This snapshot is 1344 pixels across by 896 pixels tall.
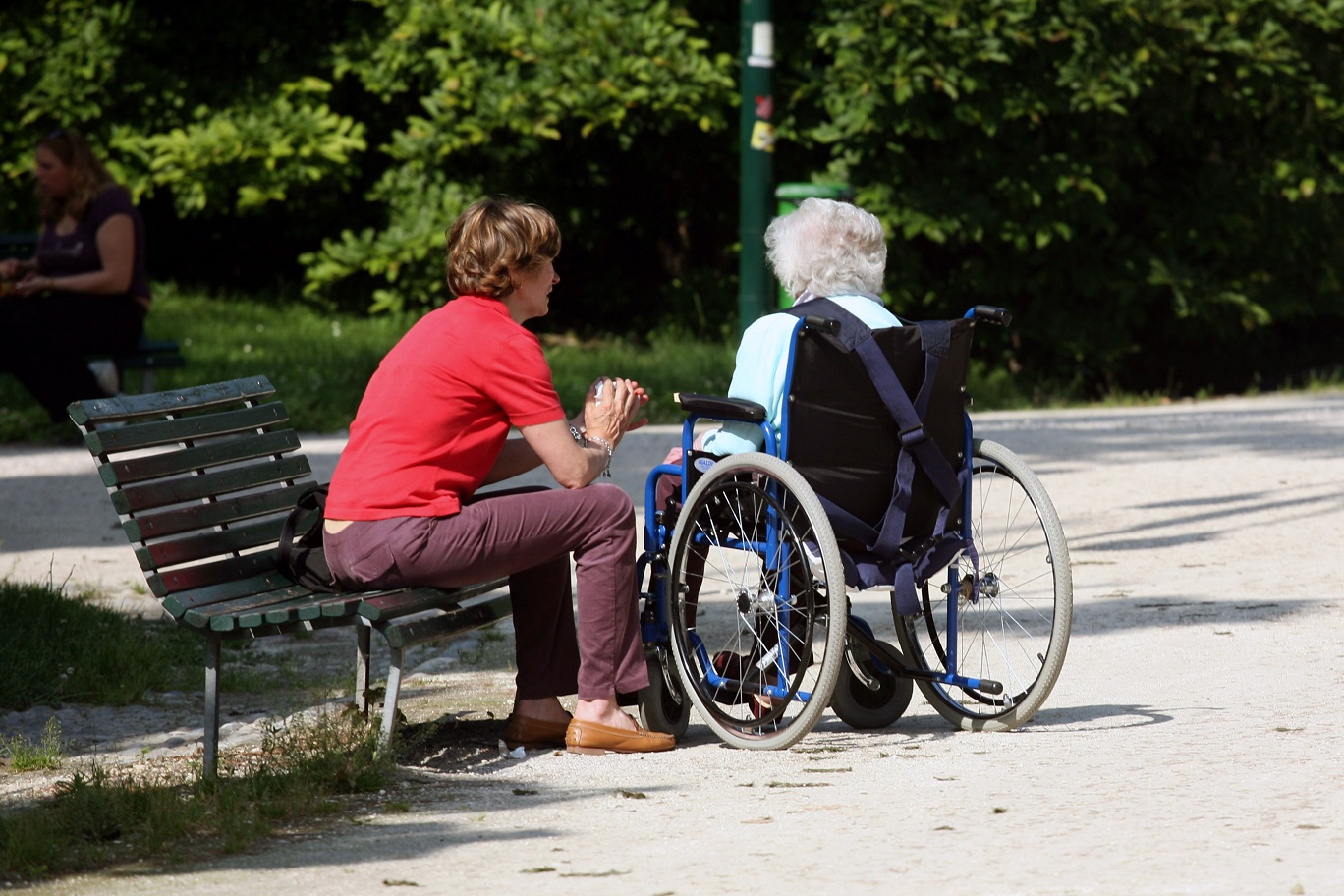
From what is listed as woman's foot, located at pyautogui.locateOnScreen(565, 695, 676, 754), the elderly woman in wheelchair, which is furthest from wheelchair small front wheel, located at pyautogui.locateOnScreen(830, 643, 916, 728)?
woman's foot, located at pyautogui.locateOnScreen(565, 695, 676, 754)

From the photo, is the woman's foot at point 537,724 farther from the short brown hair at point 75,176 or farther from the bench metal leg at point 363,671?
the short brown hair at point 75,176

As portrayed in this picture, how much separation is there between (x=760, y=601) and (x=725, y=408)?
47 centimetres

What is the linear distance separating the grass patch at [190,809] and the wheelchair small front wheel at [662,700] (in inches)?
27.2

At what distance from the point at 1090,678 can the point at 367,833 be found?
7.96 feet

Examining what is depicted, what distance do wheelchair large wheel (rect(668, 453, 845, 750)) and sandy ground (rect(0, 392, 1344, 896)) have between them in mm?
120

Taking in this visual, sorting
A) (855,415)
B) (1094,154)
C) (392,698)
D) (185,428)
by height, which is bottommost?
(392,698)

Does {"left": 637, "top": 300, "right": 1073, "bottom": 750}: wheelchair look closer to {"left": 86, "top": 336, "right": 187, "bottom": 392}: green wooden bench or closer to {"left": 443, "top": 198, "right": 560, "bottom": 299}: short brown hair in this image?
{"left": 443, "top": 198, "right": 560, "bottom": 299}: short brown hair

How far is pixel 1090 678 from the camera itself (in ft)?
17.3

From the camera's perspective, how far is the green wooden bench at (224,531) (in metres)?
4.27

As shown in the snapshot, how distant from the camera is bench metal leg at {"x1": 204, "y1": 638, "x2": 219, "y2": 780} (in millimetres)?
4312

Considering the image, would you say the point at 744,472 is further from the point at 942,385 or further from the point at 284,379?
the point at 284,379

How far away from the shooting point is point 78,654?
18.4 ft

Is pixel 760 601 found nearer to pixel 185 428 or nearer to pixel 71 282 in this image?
pixel 185 428

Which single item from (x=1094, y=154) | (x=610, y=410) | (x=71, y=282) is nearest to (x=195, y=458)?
(x=610, y=410)
